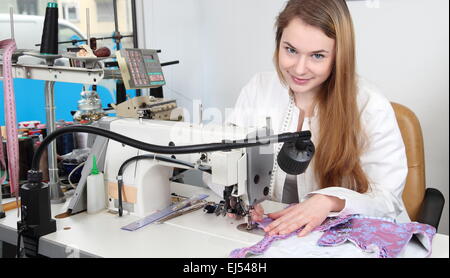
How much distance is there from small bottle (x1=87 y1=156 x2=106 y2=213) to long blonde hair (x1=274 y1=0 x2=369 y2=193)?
669mm

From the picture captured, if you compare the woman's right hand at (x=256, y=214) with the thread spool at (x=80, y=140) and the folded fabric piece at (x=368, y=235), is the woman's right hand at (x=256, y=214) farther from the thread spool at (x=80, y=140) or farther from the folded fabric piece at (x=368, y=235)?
the thread spool at (x=80, y=140)

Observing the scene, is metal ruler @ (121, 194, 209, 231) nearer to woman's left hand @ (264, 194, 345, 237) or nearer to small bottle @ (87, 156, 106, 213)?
small bottle @ (87, 156, 106, 213)

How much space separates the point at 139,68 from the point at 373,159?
0.76m

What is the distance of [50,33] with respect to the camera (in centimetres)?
144

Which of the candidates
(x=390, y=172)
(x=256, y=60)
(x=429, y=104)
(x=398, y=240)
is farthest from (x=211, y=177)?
(x=256, y=60)

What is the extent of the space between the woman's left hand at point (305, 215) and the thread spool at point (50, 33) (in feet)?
2.76

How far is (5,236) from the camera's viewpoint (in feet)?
4.22

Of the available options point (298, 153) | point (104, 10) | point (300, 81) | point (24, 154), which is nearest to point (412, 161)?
point (300, 81)

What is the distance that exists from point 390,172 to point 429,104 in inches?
38.1

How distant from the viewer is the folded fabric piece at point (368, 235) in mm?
1047

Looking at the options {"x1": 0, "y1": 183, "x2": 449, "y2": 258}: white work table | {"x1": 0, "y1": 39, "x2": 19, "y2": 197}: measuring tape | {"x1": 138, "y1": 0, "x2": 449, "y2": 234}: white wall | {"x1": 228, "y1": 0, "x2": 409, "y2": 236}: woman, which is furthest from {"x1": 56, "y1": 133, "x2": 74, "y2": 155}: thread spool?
{"x1": 138, "y1": 0, "x2": 449, "y2": 234}: white wall

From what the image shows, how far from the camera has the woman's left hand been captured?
115 cm

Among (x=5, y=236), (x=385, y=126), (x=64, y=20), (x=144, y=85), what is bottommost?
(x=5, y=236)
